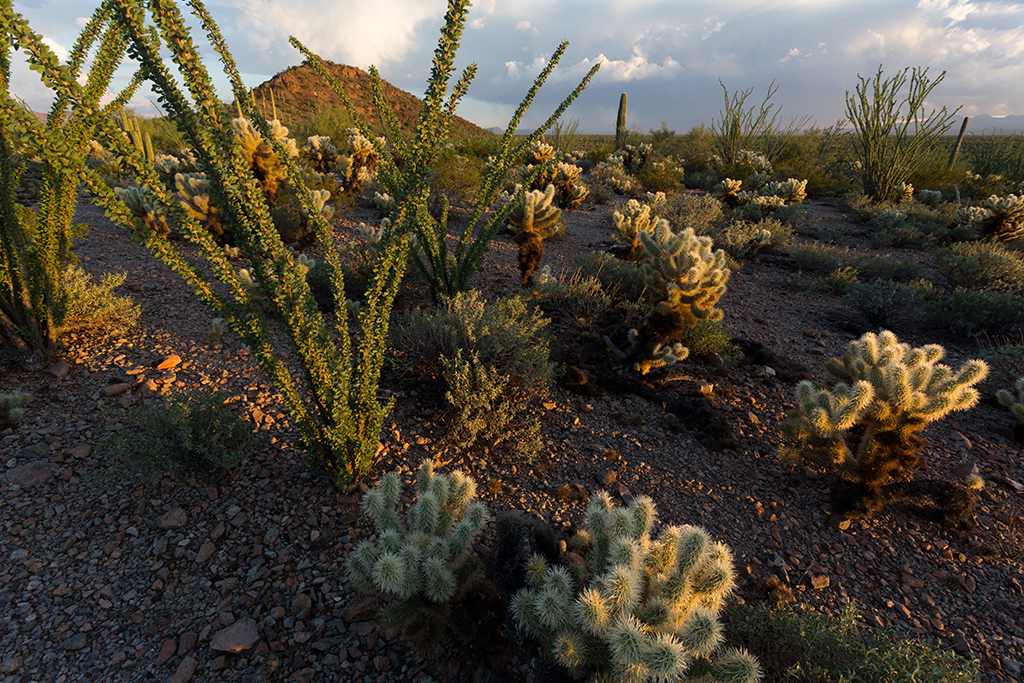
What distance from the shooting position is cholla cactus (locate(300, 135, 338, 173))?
28.4ft

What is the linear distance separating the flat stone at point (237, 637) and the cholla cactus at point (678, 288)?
3.22 metres

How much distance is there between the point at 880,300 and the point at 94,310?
321 inches

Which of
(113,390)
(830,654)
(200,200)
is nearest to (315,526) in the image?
(113,390)

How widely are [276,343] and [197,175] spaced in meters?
3.95

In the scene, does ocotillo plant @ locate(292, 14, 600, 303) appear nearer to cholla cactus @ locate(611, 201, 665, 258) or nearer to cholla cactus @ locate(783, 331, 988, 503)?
cholla cactus @ locate(783, 331, 988, 503)

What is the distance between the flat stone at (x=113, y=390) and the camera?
3057 millimetres

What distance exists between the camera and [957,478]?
305 cm

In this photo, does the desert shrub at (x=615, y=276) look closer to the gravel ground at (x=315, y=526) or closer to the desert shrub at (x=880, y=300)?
the gravel ground at (x=315, y=526)

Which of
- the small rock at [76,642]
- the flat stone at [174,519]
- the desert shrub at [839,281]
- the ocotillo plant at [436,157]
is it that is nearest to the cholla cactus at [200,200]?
the ocotillo plant at [436,157]

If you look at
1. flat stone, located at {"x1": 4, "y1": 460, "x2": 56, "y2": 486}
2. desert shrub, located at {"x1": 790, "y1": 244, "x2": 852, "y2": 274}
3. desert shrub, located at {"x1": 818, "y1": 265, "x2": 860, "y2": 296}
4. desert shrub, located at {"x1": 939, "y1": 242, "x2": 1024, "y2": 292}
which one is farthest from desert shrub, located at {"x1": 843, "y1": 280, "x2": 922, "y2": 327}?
flat stone, located at {"x1": 4, "y1": 460, "x2": 56, "y2": 486}

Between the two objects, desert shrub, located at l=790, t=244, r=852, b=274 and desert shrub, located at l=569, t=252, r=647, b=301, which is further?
desert shrub, located at l=790, t=244, r=852, b=274

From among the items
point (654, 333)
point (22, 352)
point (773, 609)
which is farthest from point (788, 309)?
point (22, 352)

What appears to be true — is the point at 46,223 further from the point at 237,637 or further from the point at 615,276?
the point at 615,276

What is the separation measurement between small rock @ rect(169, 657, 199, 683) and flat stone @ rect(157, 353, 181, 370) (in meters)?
2.32
